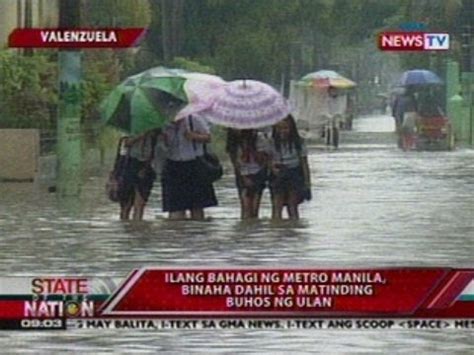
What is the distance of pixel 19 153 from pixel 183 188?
65 centimetres

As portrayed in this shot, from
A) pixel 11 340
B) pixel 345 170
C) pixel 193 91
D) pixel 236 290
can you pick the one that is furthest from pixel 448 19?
pixel 11 340

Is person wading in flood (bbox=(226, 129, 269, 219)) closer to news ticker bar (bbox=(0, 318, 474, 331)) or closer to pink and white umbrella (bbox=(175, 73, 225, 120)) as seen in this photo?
pink and white umbrella (bbox=(175, 73, 225, 120))

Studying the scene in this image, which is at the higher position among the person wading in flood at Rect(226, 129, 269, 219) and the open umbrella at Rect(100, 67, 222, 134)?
the open umbrella at Rect(100, 67, 222, 134)

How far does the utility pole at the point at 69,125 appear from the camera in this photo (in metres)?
4.28

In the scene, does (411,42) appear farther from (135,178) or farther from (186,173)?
(135,178)

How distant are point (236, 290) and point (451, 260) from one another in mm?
881

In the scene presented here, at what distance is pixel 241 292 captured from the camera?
4.60 meters

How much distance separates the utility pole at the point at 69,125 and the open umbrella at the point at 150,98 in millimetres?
118

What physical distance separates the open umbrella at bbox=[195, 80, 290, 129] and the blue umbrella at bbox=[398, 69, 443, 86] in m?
0.45

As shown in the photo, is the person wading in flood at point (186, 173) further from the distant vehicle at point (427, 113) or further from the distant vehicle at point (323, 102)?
A: the distant vehicle at point (427, 113)

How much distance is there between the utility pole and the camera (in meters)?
4.28
